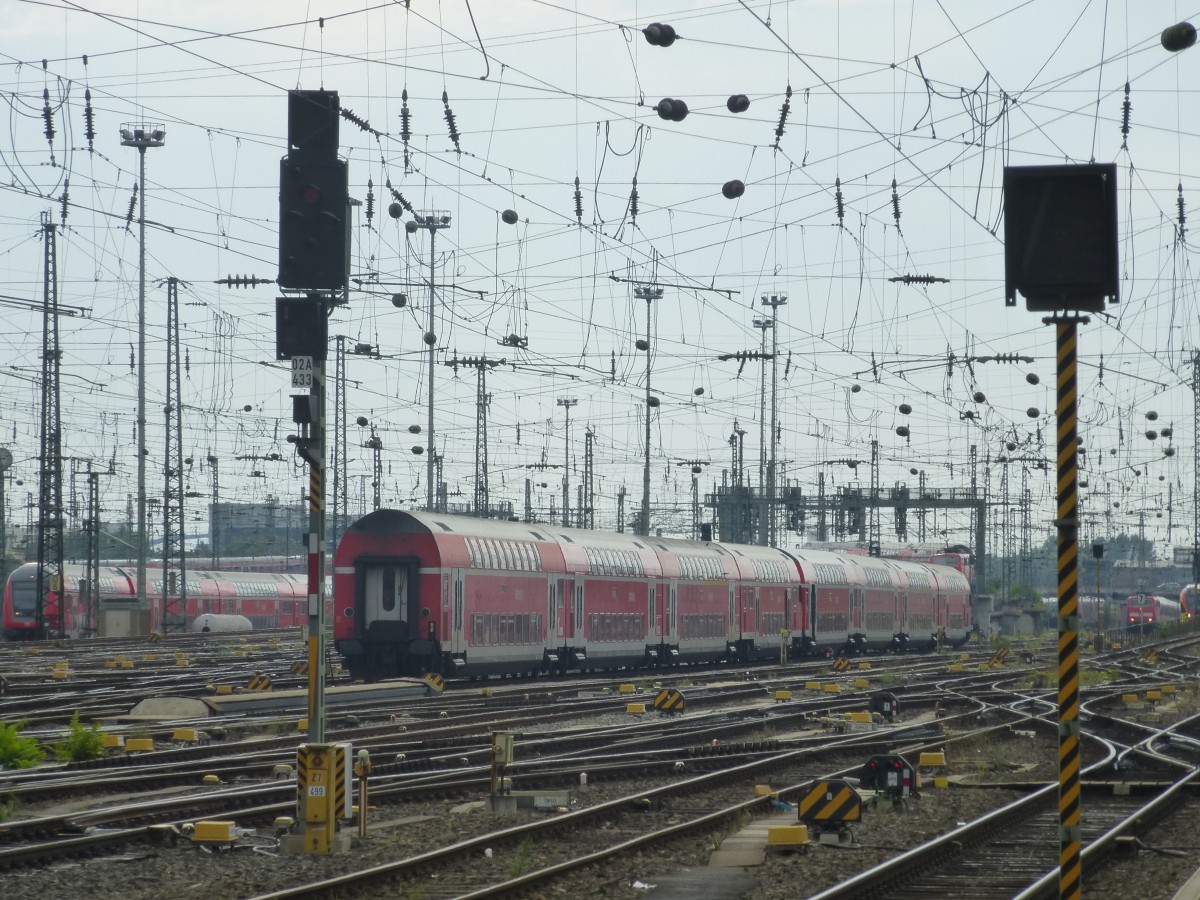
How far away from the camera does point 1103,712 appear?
32719mm

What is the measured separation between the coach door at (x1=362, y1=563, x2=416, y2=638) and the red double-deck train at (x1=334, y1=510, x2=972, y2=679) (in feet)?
0.10

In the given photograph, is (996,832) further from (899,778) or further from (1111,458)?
(1111,458)

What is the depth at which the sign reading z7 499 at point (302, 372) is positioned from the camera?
14508mm

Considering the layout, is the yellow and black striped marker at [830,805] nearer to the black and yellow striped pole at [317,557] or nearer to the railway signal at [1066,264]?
the black and yellow striped pole at [317,557]

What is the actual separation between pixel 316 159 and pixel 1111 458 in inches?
3106

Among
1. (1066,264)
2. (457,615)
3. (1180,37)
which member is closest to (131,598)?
(457,615)

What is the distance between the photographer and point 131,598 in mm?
73125

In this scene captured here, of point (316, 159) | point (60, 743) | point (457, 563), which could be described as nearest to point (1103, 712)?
point (457, 563)

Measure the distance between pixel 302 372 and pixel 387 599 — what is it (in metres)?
22.0

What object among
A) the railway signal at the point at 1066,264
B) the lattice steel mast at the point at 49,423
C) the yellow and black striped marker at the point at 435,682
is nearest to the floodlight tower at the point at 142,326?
the lattice steel mast at the point at 49,423

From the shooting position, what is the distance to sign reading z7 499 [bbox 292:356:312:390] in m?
14.5

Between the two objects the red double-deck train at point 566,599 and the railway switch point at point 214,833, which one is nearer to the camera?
the railway switch point at point 214,833

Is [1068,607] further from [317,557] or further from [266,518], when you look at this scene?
[266,518]

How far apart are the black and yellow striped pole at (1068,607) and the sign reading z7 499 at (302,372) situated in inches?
291
